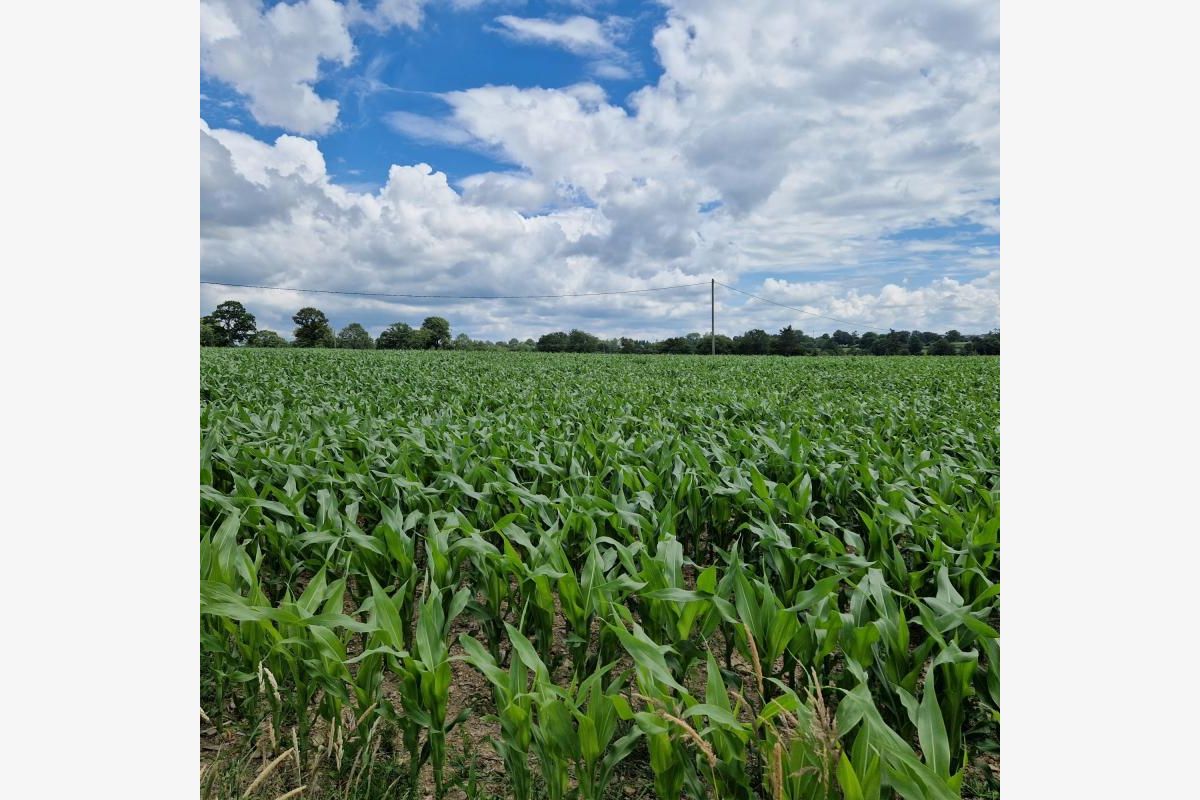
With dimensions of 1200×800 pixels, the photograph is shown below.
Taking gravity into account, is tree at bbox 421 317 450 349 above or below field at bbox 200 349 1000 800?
above

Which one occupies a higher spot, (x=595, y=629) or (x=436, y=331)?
(x=436, y=331)

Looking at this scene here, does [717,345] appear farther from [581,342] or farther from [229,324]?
[229,324]

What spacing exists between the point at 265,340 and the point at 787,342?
25995 mm

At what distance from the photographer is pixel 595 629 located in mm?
2881

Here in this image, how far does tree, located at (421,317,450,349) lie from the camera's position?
36938 mm

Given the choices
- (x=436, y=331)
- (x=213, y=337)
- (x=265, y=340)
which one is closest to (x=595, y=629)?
(x=213, y=337)

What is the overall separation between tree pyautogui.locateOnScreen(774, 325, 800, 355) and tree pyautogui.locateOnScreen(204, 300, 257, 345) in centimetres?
2491

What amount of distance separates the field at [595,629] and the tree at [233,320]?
75.8 feet

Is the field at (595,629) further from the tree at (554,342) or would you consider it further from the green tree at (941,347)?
the tree at (554,342)

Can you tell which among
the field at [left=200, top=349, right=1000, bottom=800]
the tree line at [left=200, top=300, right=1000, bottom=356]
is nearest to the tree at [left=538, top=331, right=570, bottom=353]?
the tree line at [left=200, top=300, right=1000, bottom=356]

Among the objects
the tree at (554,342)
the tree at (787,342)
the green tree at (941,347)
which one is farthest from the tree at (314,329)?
the green tree at (941,347)

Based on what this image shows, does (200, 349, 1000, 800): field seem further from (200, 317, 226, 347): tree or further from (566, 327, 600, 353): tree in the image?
(566, 327, 600, 353): tree

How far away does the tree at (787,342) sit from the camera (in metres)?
35.1
